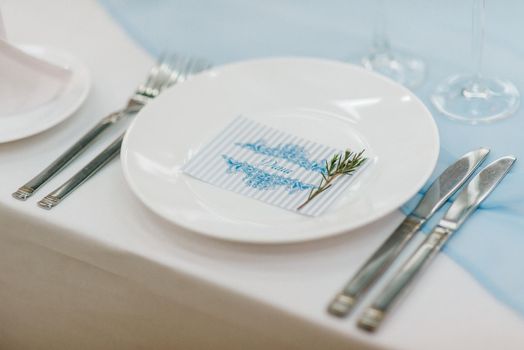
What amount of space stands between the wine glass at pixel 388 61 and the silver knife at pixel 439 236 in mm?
217

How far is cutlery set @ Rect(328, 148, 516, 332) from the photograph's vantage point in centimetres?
73

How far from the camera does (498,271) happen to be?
2.53 feet

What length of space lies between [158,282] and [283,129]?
0.24 m

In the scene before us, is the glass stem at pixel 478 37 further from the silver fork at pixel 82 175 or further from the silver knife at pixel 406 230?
the silver fork at pixel 82 175

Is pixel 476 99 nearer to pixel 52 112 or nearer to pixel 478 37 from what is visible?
pixel 478 37

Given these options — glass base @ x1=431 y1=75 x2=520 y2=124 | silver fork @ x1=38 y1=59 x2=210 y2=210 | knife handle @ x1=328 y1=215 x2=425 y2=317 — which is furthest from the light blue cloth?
silver fork @ x1=38 y1=59 x2=210 y2=210

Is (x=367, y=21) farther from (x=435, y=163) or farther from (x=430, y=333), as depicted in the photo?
(x=430, y=333)

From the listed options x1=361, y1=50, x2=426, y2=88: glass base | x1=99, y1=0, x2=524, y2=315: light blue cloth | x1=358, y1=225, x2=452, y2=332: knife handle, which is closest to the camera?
x1=358, y1=225, x2=452, y2=332: knife handle

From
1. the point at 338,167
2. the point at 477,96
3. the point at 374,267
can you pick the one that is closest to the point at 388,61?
the point at 477,96

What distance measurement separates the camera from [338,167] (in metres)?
0.88

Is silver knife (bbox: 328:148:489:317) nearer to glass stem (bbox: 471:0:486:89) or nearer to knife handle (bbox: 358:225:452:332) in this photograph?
knife handle (bbox: 358:225:452:332)

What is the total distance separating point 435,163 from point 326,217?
0.41 feet

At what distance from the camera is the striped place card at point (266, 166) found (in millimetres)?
853

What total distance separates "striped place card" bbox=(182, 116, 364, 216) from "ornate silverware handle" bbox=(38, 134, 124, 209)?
0.10 m
